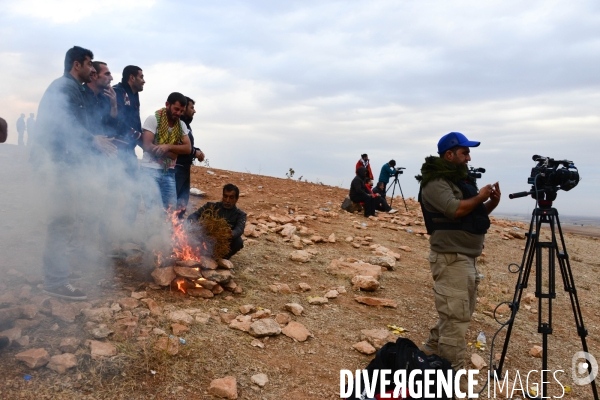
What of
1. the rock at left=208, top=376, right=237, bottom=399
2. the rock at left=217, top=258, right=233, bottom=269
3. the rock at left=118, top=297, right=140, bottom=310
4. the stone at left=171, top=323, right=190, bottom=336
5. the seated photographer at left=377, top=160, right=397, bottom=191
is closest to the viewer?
Result: the rock at left=208, top=376, right=237, bottom=399

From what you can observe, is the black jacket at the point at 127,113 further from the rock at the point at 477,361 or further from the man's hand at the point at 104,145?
the rock at the point at 477,361

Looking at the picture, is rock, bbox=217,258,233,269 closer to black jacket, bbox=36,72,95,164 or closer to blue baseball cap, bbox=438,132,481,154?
black jacket, bbox=36,72,95,164

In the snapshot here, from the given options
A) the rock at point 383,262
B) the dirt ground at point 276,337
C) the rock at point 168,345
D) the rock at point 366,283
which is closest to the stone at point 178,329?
the dirt ground at point 276,337

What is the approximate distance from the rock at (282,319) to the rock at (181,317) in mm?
795

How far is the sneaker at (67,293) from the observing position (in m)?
3.56

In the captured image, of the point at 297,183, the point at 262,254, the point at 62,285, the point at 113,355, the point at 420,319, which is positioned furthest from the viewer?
the point at 297,183

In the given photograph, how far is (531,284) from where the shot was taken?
6586 millimetres

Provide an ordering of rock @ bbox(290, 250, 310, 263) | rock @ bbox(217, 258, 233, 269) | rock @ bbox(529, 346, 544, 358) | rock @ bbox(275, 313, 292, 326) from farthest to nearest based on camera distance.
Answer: rock @ bbox(290, 250, 310, 263) < rock @ bbox(217, 258, 233, 269) < rock @ bbox(529, 346, 544, 358) < rock @ bbox(275, 313, 292, 326)

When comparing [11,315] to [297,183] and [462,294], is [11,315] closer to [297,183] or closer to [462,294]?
[462,294]

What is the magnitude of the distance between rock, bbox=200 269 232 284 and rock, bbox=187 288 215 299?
0.44 ft

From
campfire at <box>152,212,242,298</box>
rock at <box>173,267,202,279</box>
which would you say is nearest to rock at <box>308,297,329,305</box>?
campfire at <box>152,212,242,298</box>

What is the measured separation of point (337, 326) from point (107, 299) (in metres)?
2.13

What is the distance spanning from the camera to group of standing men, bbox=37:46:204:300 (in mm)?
3523

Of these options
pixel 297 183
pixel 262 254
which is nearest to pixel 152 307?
pixel 262 254
